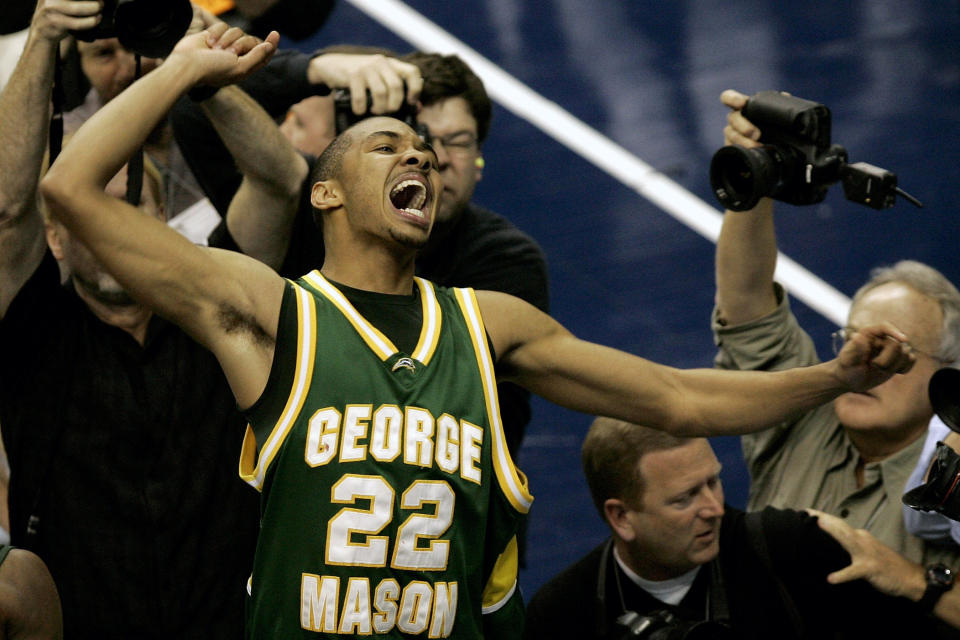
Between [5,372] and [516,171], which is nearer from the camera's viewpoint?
[5,372]

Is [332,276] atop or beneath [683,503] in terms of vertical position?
atop

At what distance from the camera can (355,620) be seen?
9.62 feet

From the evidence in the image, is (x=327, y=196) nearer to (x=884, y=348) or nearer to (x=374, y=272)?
(x=374, y=272)

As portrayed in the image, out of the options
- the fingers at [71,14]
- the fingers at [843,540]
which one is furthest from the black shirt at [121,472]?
the fingers at [843,540]

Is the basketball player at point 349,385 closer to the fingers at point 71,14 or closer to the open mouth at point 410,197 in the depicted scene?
the open mouth at point 410,197

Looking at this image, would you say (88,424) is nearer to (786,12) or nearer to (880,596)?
(880,596)

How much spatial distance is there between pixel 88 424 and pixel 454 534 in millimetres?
1167

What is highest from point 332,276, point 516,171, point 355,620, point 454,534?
point 516,171

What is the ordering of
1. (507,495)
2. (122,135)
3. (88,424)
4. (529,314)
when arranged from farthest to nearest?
(88,424), (529,314), (507,495), (122,135)

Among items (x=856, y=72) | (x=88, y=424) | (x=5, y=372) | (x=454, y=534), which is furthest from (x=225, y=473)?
(x=856, y=72)

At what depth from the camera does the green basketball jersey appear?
2.95 meters

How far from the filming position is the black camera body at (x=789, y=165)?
3.73m

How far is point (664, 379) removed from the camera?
344cm

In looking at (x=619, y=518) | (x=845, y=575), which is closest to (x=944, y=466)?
(x=845, y=575)
